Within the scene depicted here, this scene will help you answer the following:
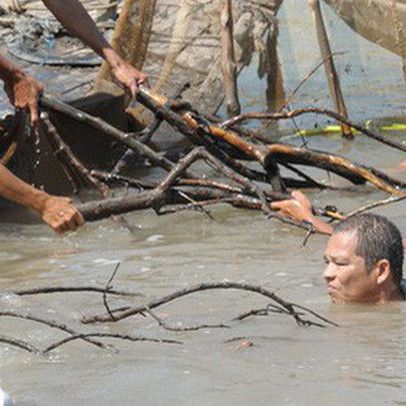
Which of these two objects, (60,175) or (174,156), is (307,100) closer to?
(174,156)

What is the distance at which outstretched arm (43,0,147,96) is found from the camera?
7469 mm

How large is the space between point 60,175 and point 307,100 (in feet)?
14.4

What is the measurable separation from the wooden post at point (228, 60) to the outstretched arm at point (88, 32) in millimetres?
3060

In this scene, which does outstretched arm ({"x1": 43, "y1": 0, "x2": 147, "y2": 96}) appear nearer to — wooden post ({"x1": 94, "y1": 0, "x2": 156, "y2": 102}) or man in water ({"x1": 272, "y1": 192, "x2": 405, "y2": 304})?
man in water ({"x1": 272, "y1": 192, "x2": 405, "y2": 304})

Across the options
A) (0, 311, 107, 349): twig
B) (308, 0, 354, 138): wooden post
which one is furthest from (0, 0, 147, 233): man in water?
(308, 0, 354, 138): wooden post

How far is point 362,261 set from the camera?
6582 millimetres

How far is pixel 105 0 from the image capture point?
13.5m

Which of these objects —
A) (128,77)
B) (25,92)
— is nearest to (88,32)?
(128,77)

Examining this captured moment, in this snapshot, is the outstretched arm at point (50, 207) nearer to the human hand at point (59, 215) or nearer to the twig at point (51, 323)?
the human hand at point (59, 215)

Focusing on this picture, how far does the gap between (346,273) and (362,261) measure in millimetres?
99

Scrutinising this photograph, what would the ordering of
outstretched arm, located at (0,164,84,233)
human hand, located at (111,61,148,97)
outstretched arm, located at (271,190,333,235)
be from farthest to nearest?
1. outstretched arm, located at (271,190,333,235)
2. human hand, located at (111,61,148,97)
3. outstretched arm, located at (0,164,84,233)

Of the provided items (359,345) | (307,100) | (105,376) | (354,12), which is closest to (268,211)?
(359,345)

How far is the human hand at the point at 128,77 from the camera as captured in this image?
25.1ft

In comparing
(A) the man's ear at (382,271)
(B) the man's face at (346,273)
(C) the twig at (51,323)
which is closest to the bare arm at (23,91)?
(B) the man's face at (346,273)
